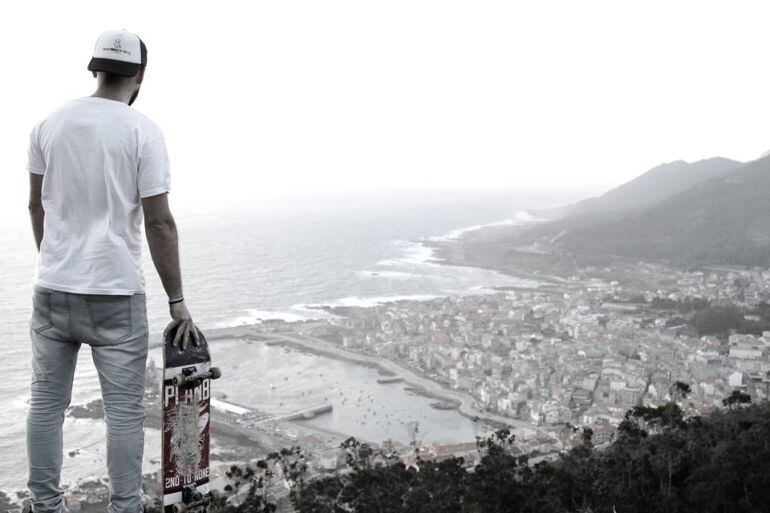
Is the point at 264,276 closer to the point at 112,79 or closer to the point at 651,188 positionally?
the point at 112,79

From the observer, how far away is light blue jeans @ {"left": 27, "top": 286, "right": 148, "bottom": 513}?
72.7 inches

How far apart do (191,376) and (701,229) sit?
58251 mm

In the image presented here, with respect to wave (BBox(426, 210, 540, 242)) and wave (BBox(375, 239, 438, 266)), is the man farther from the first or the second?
wave (BBox(426, 210, 540, 242))

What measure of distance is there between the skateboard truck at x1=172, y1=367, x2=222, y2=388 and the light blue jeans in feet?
0.32

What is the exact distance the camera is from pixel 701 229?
54.6 meters

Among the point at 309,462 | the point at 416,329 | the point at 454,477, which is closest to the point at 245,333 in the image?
the point at 416,329

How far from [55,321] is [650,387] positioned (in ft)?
76.7

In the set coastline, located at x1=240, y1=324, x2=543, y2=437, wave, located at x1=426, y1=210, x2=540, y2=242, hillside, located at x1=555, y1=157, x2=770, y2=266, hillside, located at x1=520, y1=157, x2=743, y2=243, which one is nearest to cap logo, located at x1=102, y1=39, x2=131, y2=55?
coastline, located at x1=240, y1=324, x2=543, y2=437

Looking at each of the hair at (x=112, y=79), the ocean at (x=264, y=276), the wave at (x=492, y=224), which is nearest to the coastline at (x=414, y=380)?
the ocean at (x=264, y=276)

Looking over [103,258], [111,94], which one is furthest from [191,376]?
[111,94]

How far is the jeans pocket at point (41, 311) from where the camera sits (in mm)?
1866

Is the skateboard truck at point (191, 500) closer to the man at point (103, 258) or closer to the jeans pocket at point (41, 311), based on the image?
the man at point (103, 258)

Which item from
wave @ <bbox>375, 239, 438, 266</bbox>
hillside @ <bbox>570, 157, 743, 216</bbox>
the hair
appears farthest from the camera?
hillside @ <bbox>570, 157, 743, 216</bbox>

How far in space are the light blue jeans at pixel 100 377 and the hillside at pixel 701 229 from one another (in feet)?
169
